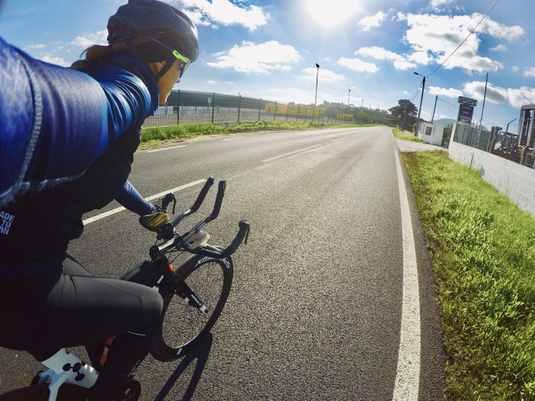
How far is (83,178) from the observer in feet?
3.73

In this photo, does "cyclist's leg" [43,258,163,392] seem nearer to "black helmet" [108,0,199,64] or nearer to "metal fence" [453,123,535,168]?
"black helmet" [108,0,199,64]

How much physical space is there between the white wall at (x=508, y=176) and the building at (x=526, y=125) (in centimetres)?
723

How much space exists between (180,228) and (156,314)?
3129 millimetres

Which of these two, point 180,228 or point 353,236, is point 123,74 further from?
point 353,236

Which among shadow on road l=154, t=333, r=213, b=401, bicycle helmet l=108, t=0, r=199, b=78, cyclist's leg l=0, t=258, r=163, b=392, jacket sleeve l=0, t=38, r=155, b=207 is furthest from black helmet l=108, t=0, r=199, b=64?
shadow on road l=154, t=333, r=213, b=401

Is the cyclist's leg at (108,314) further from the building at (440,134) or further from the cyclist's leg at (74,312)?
the building at (440,134)

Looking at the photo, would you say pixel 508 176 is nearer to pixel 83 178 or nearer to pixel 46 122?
pixel 83 178

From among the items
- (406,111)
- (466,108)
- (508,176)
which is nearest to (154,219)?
(508,176)

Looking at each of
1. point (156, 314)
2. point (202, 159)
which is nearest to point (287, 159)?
point (202, 159)

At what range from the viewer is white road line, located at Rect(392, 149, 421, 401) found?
2.27 metres

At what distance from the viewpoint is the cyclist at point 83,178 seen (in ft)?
2.29

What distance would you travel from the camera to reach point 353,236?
5055mm

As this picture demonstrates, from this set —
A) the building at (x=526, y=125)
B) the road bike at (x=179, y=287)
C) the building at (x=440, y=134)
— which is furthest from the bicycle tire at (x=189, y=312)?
the building at (x=440, y=134)

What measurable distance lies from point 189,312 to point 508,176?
10.9 meters
